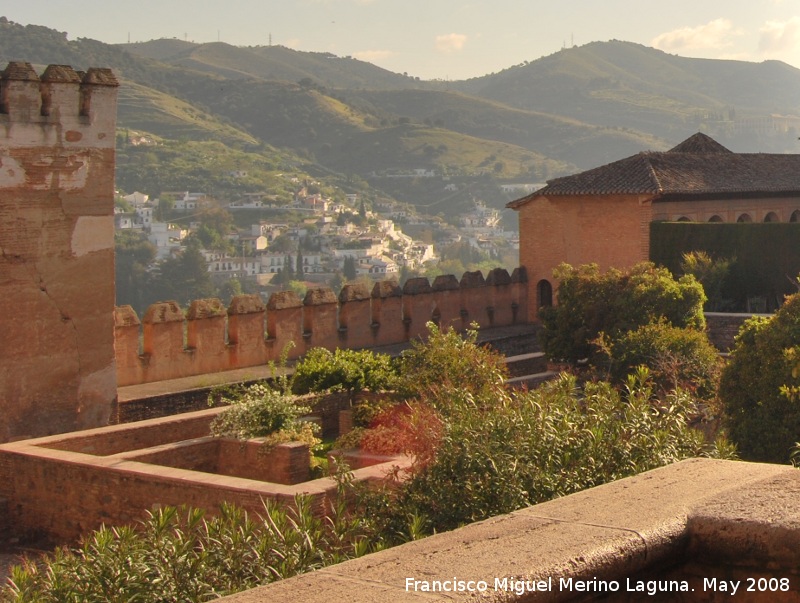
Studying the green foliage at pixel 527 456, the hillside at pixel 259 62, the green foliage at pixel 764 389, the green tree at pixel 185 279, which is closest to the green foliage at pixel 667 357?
the green foliage at pixel 764 389

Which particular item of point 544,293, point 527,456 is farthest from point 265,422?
point 544,293

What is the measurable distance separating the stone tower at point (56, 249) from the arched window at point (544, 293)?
12.5 meters

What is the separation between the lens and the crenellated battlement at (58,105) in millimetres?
13977

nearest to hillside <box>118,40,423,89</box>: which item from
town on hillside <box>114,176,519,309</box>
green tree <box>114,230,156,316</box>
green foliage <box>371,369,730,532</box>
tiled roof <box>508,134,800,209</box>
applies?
town on hillside <box>114,176,519,309</box>

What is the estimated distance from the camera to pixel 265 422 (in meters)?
12.5

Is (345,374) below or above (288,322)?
below

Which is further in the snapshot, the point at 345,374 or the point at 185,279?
the point at 185,279

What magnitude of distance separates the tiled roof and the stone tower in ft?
42.6

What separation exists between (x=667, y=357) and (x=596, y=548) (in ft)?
45.1

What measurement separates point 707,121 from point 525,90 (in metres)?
27.7

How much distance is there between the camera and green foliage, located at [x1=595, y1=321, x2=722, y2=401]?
53.3 feet

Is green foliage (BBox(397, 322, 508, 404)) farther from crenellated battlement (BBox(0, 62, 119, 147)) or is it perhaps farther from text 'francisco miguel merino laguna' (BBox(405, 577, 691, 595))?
text 'francisco miguel merino laguna' (BBox(405, 577, 691, 595))

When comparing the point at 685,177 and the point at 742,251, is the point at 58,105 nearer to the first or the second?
the point at 742,251

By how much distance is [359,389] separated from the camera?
14906mm
